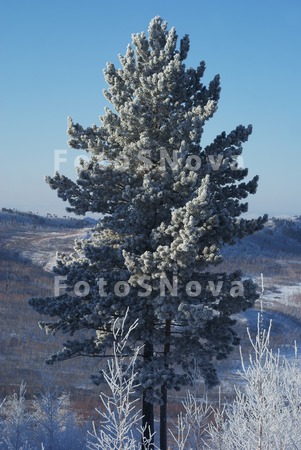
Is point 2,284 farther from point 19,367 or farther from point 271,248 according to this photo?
point 271,248

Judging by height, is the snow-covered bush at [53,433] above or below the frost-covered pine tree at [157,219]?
below

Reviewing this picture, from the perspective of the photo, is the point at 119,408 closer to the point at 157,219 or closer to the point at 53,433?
the point at 157,219

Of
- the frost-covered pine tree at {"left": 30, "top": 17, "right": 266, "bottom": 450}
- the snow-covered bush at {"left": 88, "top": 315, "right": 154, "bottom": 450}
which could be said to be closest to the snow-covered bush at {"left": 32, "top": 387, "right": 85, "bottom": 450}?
the frost-covered pine tree at {"left": 30, "top": 17, "right": 266, "bottom": 450}

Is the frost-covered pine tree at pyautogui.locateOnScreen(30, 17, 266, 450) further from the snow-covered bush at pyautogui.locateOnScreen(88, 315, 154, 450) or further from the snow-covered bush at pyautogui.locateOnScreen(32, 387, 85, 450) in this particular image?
the snow-covered bush at pyautogui.locateOnScreen(32, 387, 85, 450)

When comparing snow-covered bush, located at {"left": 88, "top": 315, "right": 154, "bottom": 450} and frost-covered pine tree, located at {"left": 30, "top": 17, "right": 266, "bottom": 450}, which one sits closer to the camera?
snow-covered bush, located at {"left": 88, "top": 315, "right": 154, "bottom": 450}

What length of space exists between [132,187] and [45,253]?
53109mm

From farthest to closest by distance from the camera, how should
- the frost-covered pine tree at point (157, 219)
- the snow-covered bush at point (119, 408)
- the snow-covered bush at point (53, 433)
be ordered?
the snow-covered bush at point (53, 433), the frost-covered pine tree at point (157, 219), the snow-covered bush at point (119, 408)

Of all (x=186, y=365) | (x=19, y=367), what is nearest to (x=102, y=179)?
(x=186, y=365)

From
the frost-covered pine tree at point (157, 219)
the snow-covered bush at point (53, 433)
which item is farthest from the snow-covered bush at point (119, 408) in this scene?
the snow-covered bush at point (53, 433)

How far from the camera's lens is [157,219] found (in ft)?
47.5

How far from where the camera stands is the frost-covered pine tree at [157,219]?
13.1m

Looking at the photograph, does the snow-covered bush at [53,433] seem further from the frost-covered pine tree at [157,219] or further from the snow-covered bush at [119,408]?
the snow-covered bush at [119,408]

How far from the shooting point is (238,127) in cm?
1506

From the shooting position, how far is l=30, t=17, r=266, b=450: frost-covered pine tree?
1314 cm
